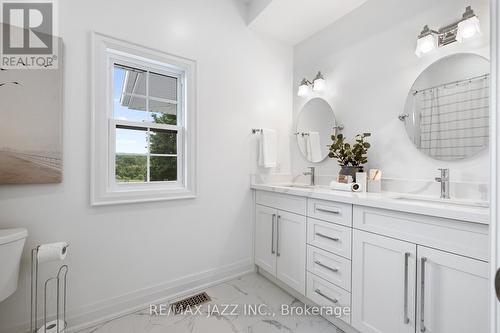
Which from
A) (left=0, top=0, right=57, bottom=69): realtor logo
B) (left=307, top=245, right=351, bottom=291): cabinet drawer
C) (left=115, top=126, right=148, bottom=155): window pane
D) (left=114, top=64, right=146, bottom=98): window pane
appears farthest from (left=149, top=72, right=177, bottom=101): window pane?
(left=307, top=245, right=351, bottom=291): cabinet drawer

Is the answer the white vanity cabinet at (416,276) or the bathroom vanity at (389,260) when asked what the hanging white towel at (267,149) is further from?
the white vanity cabinet at (416,276)

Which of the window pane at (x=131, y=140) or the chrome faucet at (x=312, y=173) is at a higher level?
the window pane at (x=131, y=140)

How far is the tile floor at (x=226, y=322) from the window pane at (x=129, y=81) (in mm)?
1725

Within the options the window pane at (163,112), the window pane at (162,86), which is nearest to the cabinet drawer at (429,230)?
the window pane at (163,112)

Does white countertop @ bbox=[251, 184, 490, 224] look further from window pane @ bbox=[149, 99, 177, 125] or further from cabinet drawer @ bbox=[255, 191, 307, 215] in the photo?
window pane @ bbox=[149, 99, 177, 125]

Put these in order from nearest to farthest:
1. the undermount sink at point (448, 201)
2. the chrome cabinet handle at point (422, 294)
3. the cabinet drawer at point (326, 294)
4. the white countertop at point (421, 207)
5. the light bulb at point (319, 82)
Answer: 1. the white countertop at point (421, 207)
2. the chrome cabinet handle at point (422, 294)
3. the undermount sink at point (448, 201)
4. the cabinet drawer at point (326, 294)
5. the light bulb at point (319, 82)

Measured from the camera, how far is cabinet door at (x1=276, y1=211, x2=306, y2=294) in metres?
1.84

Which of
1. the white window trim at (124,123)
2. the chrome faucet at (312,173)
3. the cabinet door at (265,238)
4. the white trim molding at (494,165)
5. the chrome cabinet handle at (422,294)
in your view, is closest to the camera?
the white trim molding at (494,165)

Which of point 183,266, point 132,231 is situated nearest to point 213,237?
point 183,266

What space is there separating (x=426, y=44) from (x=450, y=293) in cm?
152

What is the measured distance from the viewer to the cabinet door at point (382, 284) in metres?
1.22

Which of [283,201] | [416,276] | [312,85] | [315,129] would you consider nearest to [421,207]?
[416,276]

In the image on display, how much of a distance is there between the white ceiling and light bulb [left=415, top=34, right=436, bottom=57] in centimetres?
78

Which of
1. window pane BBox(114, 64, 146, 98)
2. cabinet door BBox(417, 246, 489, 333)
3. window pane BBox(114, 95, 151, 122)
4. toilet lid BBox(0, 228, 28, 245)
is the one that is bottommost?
cabinet door BBox(417, 246, 489, 333)
